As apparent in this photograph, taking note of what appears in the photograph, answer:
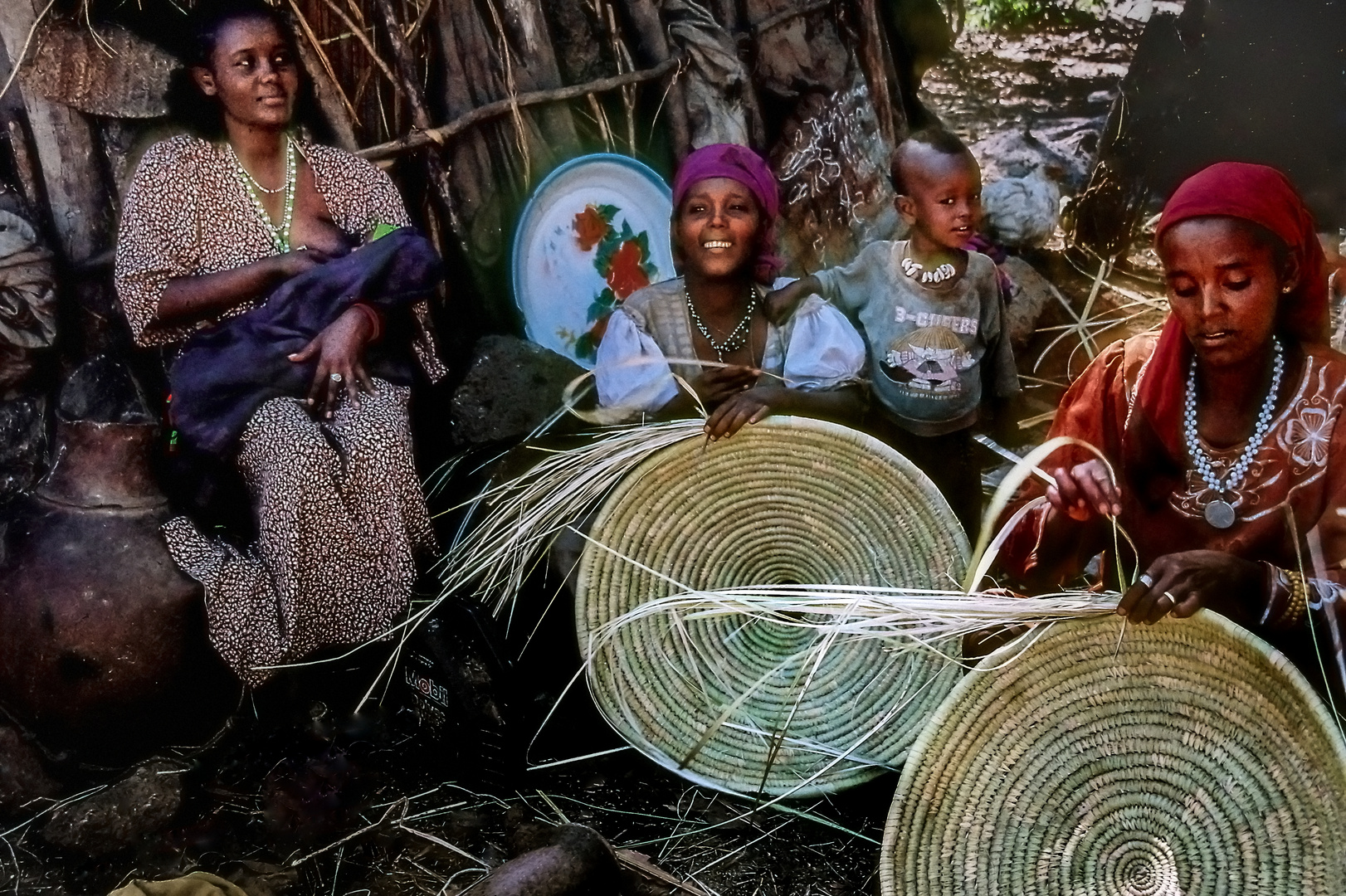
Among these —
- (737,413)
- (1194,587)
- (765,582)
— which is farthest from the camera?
(765,582)

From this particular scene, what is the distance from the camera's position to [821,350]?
2980 millimetres

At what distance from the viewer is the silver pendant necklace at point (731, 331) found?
119 inches

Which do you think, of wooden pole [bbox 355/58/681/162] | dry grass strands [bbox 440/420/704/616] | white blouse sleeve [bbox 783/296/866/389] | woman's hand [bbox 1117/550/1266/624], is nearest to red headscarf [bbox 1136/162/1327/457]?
woman's hand [bbox 1117/550/1266/624]

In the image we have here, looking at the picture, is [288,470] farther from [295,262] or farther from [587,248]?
[587,248]

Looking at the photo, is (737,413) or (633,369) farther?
(633,369)

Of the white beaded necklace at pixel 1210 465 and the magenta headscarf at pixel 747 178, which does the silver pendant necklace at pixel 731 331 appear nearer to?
the magenta headscarf at pixel 747 178

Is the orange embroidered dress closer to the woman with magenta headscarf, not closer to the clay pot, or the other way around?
the woman with magenta headscarf

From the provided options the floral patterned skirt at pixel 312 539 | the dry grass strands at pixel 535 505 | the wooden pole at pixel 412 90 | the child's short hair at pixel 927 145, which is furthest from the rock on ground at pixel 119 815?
the child's short hair at pixel 927 145

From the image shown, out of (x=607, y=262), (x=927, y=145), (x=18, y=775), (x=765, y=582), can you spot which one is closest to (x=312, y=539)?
(x=18, y=775)

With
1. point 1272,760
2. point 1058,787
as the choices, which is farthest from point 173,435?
point 1272,760

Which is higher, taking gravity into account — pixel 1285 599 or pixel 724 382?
pixel 724 382

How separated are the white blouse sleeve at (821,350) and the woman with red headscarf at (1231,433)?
62cm

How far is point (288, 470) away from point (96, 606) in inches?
A: 24.2

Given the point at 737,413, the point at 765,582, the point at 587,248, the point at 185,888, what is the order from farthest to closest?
1. the point at 587,248
2. the point at 765,582
3. the point at 737,413
4. the point at 185,888
